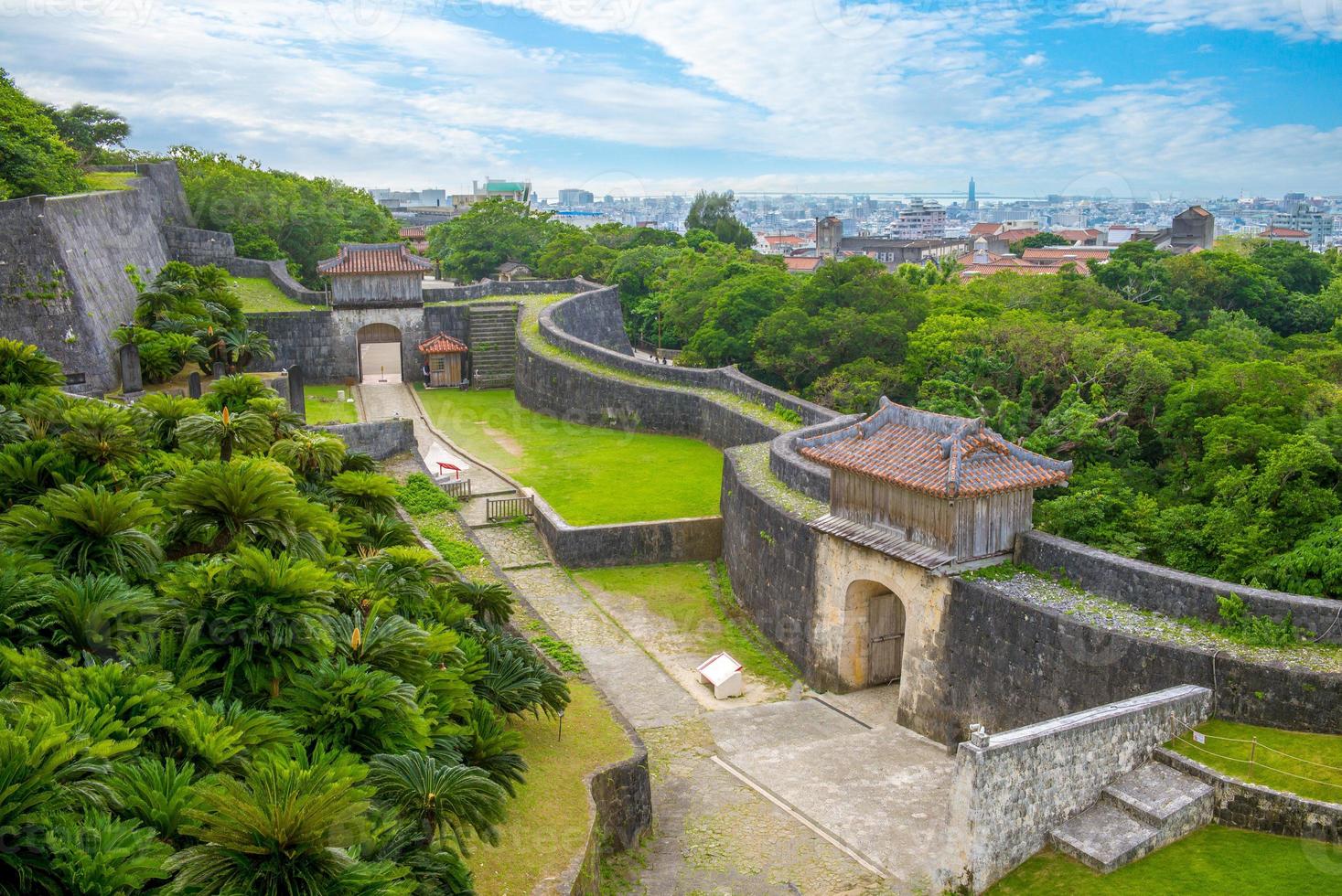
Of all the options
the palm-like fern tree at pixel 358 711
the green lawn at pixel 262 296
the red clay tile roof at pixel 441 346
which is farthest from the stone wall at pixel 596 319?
the palm-like fern tree at pixel 358 711

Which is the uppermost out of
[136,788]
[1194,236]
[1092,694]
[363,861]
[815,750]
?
[1194,236]

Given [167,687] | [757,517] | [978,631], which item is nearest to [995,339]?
[757,517]

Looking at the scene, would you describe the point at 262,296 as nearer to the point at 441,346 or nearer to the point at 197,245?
the point at 197,245

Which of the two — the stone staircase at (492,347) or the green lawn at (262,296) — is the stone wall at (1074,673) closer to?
the stone staircase at (492,347)

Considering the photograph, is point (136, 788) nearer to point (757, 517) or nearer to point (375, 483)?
point (375, 483)

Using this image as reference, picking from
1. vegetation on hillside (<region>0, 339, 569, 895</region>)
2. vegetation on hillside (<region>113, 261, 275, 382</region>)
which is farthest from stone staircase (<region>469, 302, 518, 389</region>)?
vegetation on hillside (<region>0, 339, 569, 895</region>)

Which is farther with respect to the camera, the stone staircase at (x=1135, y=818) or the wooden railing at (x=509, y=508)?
the wooden railing at (x=509, y=508)
